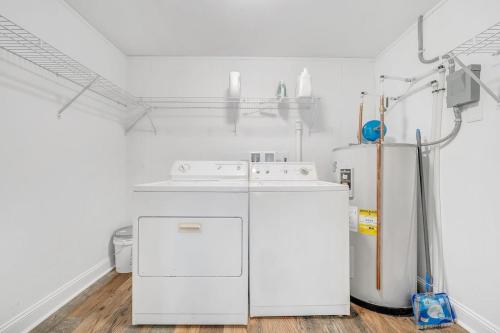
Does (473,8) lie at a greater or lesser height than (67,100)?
greater

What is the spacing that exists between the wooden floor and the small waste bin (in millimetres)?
535

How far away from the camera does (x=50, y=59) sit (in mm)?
1610

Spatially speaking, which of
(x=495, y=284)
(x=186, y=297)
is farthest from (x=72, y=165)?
(x=495, y=284)

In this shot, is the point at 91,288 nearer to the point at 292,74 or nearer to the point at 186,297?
the point at 186,297

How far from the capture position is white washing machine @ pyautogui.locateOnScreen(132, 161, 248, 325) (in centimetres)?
164

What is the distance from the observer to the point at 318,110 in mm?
2818

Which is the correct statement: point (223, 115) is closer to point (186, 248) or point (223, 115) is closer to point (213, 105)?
point (213, 105)

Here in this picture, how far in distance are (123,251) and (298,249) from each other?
67.8 inches

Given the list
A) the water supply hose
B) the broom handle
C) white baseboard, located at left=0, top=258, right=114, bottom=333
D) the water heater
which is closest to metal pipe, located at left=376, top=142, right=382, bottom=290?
the water heater

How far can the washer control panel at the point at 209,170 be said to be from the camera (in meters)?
2.37

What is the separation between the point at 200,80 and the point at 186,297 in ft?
7.03

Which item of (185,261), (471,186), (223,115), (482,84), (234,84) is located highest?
(234,84)

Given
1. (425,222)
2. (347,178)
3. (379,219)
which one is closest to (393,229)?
(379,219)

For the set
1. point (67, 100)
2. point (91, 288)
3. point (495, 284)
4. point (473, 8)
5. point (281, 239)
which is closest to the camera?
point (495, 284)
